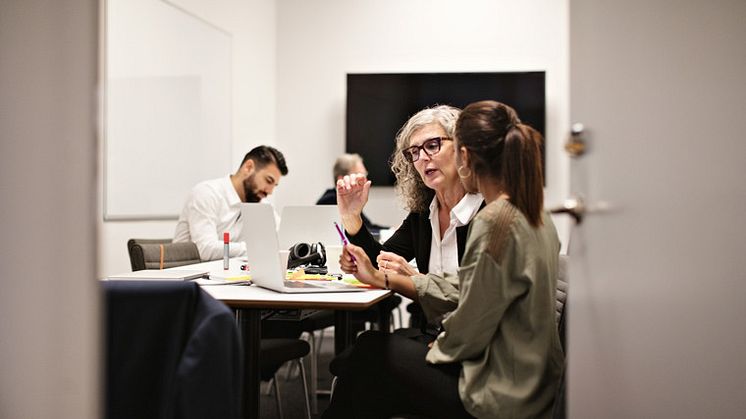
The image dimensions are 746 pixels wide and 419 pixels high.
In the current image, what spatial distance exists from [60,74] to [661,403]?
1161 mm

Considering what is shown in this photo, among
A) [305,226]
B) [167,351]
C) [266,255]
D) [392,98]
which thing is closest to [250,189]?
[305,226]

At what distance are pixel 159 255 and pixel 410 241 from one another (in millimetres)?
1027

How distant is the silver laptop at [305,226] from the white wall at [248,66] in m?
2.04

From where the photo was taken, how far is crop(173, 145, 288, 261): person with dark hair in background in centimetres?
402

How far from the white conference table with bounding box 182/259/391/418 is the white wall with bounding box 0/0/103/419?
86cm

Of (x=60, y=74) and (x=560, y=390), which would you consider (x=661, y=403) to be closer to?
(x=560, y=390)

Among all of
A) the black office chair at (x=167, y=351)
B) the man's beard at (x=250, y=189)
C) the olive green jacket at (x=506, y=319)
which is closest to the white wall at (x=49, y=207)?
the black office chair at (x=167, y=351)

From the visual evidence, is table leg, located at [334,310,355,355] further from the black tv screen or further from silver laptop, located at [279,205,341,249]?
the black tv screen

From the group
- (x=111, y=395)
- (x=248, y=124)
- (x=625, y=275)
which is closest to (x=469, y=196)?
(x=625, y=275)

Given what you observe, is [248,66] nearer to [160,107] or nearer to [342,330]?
[160,107]

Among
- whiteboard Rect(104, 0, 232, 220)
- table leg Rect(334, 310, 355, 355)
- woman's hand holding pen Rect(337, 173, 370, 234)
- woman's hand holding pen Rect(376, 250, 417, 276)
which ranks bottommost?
table leg Rect(334, 310, 355, 355)

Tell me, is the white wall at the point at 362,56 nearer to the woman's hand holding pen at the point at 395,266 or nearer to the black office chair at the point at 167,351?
the woman's hand holding pen at the point at 395,266

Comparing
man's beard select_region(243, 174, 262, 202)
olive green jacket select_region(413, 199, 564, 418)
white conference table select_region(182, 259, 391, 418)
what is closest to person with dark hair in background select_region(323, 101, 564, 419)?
olive green jacket select_region(413, 199, 564, 418)

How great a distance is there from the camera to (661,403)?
1365 millimetres
